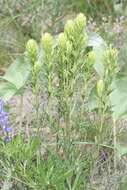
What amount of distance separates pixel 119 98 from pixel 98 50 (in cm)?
18

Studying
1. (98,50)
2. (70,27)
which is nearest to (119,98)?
(98,50)

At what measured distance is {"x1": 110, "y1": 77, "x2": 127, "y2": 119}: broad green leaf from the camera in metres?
1.68

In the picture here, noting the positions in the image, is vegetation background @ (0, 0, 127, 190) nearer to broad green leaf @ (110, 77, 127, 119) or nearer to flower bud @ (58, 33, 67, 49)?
broad green leaf @ (110, 77, 127, 119)

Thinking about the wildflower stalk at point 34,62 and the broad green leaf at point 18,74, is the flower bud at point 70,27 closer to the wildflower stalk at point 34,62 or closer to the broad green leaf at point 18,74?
the wildflower stalk at point 34,62

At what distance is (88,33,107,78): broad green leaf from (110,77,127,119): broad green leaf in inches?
2.5

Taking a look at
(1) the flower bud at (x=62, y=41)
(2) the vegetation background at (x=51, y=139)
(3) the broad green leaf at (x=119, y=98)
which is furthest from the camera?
(3) the broad green leaf at (x=119, y=98)

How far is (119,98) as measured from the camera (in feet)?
5.67

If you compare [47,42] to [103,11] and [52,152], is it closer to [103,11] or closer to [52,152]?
[52,152]

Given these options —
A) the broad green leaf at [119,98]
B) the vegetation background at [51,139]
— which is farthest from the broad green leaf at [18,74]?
the broad green leaf at [119,98]

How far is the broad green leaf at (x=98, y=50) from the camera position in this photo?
1.75 m

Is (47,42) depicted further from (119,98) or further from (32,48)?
(119,98)

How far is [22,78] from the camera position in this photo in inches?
73.0

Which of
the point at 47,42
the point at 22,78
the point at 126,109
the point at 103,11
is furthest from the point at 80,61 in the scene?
the point at 103,11

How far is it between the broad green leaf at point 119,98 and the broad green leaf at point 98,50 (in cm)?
6
